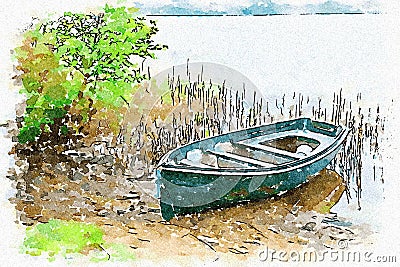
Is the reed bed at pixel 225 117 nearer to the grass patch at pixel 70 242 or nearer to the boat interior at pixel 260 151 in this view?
the boat interior at pixel 260 151

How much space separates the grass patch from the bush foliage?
478 millimetres

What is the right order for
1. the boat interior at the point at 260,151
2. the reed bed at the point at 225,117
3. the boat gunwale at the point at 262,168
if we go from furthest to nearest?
the reed bed at the point at 225,117
the boat interior at the point at 260,151
the boat gunwale at the point at 262,168

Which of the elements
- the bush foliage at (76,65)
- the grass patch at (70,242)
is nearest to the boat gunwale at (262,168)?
the grass patch at (70,242)

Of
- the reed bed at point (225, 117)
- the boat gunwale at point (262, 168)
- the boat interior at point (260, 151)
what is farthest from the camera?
the reed bed at point (225, 117)

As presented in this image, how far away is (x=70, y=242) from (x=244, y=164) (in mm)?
759

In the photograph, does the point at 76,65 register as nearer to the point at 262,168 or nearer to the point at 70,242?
the point at 70,242

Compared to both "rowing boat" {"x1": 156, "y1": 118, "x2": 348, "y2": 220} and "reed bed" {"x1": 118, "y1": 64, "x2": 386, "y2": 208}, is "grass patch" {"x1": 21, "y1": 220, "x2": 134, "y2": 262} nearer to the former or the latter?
"rowing boat" {"x1": 156, "y1": 118, "x2": 348, "y2": 220}

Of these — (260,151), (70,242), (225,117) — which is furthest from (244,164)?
(70,242)

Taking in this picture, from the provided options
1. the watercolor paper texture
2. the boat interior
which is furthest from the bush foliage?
the boat interior

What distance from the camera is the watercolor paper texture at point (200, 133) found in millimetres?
2486

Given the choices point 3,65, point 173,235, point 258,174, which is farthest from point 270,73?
point 3,65

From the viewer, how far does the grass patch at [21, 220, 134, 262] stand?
2455mm

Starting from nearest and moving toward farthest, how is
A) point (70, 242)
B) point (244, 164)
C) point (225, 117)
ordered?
point (70, 242)
point (244, 164)
point (225, 117)

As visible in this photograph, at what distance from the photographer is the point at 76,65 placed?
2.86 m
